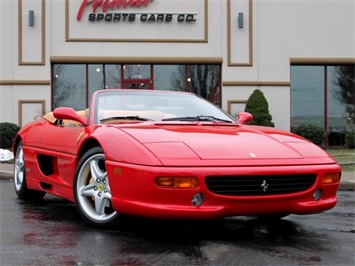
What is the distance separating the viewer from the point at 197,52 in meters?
17.4

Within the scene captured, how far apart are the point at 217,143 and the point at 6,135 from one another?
12562mm

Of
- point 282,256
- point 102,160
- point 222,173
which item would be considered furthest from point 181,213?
point 102,160

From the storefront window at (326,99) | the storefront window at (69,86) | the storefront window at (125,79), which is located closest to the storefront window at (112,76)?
the storefront window at (125,79)

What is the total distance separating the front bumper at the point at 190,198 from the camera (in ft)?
12.0

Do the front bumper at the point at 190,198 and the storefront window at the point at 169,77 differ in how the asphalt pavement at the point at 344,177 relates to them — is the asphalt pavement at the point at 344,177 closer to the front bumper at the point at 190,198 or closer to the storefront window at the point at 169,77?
the front bumper at the point at 190,198

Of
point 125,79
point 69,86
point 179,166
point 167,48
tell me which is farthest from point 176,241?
point 69,86

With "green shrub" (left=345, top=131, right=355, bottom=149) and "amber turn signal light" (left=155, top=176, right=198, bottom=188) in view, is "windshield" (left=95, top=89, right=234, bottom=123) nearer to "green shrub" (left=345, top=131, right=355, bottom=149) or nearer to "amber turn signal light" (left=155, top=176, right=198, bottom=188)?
"amber turn signal light" (left=155, top=176, right=198, bottom=188)

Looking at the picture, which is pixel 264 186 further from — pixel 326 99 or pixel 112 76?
pixel 326 99

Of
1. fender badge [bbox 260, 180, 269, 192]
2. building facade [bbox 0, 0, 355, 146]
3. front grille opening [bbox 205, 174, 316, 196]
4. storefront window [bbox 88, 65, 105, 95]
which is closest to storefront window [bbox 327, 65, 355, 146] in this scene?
building facade [bbox 0, 0, 355, 146]

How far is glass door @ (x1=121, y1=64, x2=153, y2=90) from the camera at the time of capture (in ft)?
57.9

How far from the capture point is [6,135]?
1541 cm

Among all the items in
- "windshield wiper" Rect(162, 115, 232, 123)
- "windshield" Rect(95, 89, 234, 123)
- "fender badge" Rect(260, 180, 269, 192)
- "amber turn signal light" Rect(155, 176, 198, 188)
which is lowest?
"fender badge" Rect(260, 180, 269, 192)

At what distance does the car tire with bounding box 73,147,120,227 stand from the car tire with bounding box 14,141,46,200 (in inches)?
68.6

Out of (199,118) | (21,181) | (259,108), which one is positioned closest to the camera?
(199,118)
